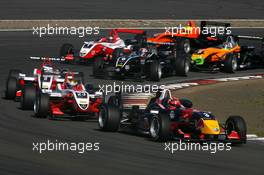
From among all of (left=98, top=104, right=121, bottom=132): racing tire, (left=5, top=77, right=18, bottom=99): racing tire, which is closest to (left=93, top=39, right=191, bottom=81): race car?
(left=5, top=77, right=18, bottom=99): racing tire

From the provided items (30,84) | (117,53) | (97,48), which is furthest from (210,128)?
(97,48)

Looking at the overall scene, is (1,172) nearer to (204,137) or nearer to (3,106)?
(204,137)

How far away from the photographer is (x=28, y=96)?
27500mm

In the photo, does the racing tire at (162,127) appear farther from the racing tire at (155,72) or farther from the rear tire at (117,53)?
the rear tire at (117,53)

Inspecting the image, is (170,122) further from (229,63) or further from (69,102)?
(229,63)

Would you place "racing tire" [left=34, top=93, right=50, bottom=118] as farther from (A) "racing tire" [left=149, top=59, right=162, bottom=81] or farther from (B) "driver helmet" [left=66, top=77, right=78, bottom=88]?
(A) "racing tire" [left=149, top=59, right=162, bottom=81]

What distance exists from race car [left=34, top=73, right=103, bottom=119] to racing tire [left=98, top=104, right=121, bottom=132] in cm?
207

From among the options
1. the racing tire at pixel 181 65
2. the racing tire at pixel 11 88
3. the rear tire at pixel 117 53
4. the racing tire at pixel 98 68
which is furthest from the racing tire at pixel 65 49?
the racing tire at pixel 11 88

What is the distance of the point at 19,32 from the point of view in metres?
51.8

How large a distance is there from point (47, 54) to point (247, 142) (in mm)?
23064

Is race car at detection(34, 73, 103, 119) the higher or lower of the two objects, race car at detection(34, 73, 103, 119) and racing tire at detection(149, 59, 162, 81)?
the higher

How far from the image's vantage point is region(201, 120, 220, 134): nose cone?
22469mm

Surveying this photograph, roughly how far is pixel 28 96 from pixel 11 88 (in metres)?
2.77
